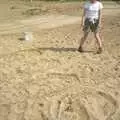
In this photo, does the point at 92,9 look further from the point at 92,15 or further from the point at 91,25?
the point at 91,25

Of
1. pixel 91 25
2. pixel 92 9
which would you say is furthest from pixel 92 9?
pixel 91 25

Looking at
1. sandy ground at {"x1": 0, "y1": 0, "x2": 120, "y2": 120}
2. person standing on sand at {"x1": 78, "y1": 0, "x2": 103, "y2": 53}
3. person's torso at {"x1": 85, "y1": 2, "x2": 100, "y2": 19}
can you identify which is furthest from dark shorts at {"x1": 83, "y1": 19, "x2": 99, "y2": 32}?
sandy ground at {"x1": 0, "y1": 0, "x2": 120, "y2": 120}

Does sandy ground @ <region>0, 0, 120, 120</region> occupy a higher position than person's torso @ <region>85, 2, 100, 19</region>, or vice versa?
person's torso @ <region>85, 2, 100, 19</region>

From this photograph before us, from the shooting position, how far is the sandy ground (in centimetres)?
688

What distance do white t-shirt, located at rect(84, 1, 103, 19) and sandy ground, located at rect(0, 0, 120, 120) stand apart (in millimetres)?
870

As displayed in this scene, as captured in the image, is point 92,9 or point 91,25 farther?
point 91,25

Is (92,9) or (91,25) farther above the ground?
(92,9)

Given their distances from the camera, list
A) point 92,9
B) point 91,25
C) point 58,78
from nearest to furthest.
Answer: point 58,78 → point 92,9 → point 91,25

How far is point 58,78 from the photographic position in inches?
318

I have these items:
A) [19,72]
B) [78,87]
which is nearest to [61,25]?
[19,72]

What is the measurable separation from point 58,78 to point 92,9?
1.98 meters

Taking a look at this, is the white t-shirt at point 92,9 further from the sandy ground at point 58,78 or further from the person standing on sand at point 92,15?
the sandy ground at point 58,78

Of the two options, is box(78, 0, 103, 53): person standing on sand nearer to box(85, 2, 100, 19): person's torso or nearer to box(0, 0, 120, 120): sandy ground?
box(85, 2, 100, 19): person's torso

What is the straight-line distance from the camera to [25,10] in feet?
53.2
